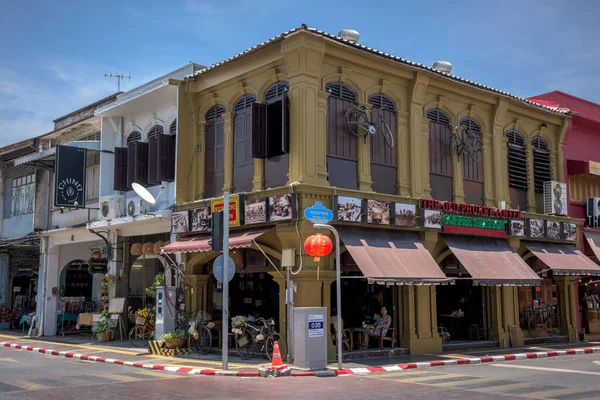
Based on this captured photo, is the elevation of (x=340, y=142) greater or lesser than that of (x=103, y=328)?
greater

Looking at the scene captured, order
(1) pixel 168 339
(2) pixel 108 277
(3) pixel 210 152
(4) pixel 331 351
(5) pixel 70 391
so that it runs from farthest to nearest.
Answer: (2) pixel 108 277 < (3) pixel 210 152 < (1) pixel 168 339 < (4) pixel 331 351 < (5) pixel 70 391

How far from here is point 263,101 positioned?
18.5 metres

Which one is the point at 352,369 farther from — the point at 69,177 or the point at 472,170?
the point at 69,177

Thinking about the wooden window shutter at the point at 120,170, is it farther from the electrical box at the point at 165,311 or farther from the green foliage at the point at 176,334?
the green foliage at the point at 176,334

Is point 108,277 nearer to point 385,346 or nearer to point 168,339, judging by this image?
point 168,339

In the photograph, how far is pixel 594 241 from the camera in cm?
2555

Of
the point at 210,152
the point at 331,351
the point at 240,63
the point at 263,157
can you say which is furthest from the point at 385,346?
the point at 240,63

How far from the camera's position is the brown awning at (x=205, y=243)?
16.8m

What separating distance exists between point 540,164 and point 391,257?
10.0 m

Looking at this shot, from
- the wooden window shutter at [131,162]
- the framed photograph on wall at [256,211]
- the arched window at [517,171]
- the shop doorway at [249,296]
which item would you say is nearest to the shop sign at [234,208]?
the framed photograph on wall at [256,211]

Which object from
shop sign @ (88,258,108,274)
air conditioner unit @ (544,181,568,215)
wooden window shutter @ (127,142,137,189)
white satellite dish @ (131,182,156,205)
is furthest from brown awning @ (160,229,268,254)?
air conditioner unit @ (544,181,568,215)

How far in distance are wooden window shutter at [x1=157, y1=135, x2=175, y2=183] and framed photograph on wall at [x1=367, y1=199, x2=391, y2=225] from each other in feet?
22.0

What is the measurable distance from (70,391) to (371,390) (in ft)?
18.1

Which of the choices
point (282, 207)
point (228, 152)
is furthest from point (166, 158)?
point (282, 207)
